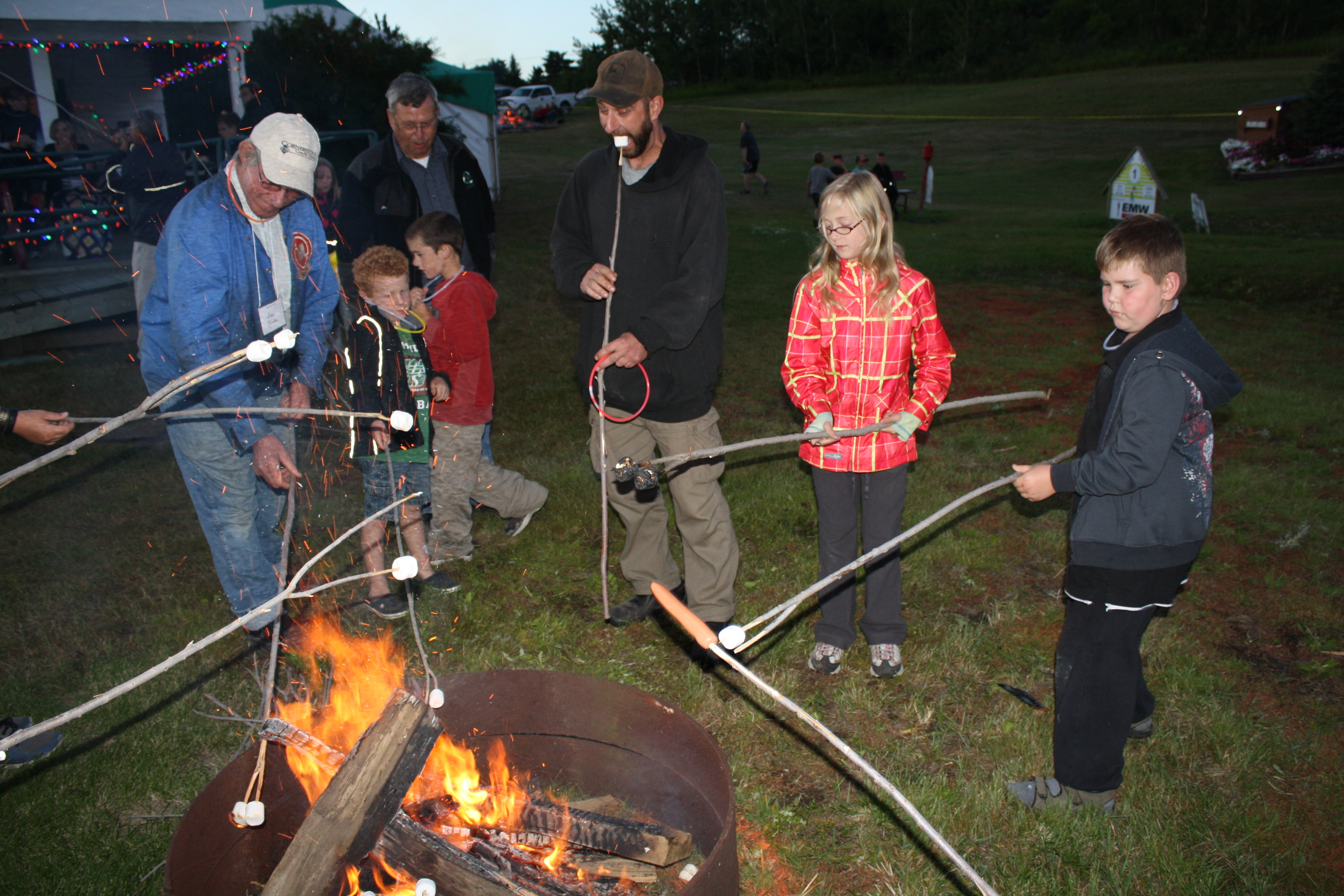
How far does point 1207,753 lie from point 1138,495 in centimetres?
141

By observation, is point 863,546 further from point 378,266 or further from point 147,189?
point 147,189

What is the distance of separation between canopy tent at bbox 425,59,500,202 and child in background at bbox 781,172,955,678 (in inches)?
550

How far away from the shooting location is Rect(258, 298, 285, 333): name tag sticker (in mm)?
3635

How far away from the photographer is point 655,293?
373 centimetres

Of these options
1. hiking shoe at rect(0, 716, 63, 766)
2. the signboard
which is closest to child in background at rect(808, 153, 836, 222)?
the signboard

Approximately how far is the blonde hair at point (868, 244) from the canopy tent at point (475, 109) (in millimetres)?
13972

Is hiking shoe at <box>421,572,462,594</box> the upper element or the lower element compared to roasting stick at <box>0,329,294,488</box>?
lower

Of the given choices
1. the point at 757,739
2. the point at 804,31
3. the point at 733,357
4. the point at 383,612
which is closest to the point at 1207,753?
the point at 757,739

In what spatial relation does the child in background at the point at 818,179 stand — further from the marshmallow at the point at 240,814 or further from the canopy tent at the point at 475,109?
the marshmallow at the point at 240,814

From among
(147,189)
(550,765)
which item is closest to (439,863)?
(550,765)

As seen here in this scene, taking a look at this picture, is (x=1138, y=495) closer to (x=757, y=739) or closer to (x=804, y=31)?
(x=757, y=739)

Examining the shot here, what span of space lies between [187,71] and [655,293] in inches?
625

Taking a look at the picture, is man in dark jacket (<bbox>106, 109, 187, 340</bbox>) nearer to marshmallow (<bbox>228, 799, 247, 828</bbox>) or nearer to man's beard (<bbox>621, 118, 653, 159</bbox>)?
man's beard (<bbox>621, 118, 653, 159</bbox>)

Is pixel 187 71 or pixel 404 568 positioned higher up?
pixel 187 71
